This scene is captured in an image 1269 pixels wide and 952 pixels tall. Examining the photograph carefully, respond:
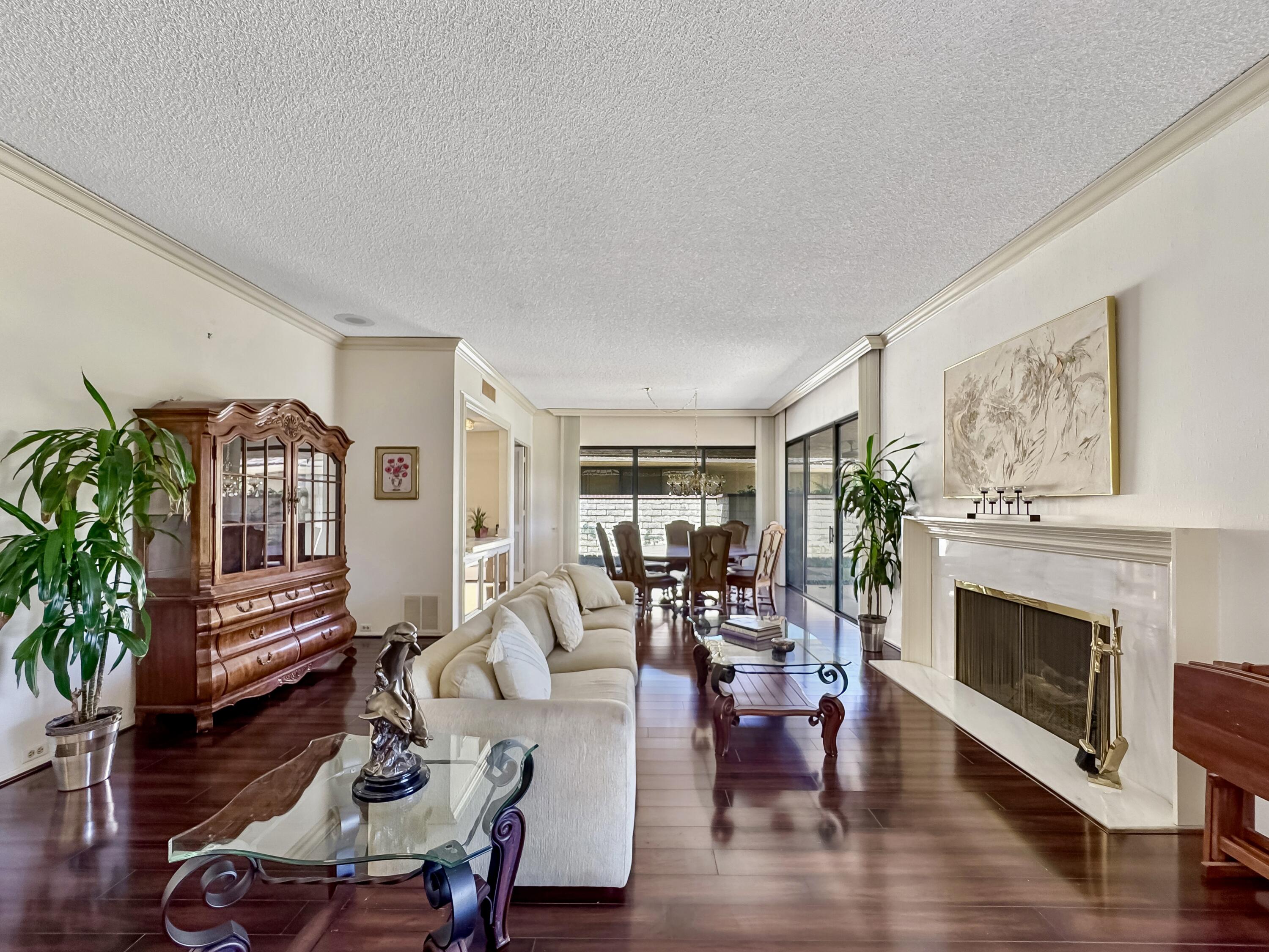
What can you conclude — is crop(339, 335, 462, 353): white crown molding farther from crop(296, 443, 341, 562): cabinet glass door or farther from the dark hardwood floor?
the dark hardwood floor

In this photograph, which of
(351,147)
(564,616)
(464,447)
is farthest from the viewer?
(464,447)

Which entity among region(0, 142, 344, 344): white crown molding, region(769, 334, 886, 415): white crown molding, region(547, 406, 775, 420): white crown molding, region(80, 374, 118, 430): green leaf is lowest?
region(80, 374, 118, 430): green leaf

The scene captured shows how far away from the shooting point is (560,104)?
234 centimetres

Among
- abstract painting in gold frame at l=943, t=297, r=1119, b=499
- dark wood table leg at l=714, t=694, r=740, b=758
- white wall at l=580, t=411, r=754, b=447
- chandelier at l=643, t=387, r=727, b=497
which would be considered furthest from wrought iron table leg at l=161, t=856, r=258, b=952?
white wall at l=580, t=411, r=754, b=447

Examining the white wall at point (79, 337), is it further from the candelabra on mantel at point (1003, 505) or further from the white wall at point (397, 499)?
the candelabra on mantel at point (1003, 505)

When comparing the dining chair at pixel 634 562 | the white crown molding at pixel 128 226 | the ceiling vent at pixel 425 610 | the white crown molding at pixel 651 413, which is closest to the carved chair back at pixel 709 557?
the dining chair at pixel 634 562

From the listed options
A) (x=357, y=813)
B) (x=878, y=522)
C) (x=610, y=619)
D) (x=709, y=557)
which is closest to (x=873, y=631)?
(x=878, y=522)

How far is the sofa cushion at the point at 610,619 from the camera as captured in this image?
4273 millimetres

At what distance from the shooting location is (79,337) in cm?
317

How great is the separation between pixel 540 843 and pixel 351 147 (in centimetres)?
269

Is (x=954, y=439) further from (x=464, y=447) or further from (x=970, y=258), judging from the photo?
(x=464, y=447)

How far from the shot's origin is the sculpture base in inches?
62.9

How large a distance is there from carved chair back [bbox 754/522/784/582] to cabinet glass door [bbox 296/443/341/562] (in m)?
4.39

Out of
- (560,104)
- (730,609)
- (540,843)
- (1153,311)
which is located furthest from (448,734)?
(730,609)
